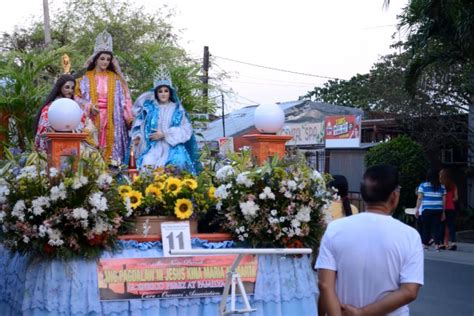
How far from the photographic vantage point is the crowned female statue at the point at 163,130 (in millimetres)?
10047

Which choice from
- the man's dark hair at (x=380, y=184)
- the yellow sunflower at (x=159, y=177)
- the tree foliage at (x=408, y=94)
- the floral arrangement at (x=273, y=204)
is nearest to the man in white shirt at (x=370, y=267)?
the man's dark hair at (x=380, y=184)

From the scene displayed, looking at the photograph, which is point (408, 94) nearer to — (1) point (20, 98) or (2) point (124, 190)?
(1) point (20, 98)

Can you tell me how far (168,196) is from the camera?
25.1 ft

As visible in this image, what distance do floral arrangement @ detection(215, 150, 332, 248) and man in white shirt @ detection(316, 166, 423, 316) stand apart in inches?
119

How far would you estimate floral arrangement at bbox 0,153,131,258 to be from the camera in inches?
267

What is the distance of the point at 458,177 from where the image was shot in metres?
25.8

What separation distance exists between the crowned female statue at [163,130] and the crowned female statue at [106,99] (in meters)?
0.43

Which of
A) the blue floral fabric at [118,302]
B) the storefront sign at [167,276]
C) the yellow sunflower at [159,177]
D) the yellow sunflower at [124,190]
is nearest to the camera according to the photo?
the blue floral fabric at [118,302]

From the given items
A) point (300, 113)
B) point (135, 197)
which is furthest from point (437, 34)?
point (300, 113)

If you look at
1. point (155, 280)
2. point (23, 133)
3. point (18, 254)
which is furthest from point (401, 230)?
point (23, 133)

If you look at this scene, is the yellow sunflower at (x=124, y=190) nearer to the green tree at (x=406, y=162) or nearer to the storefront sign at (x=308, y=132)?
the green tree at (x=406, y=162)

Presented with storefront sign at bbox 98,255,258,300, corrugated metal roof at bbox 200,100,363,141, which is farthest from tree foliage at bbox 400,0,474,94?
corrugated metal roof at bbox 200,100,363,141

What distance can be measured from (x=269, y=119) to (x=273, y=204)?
3.26 ft

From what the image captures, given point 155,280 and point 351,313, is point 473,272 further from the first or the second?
point 351,313
